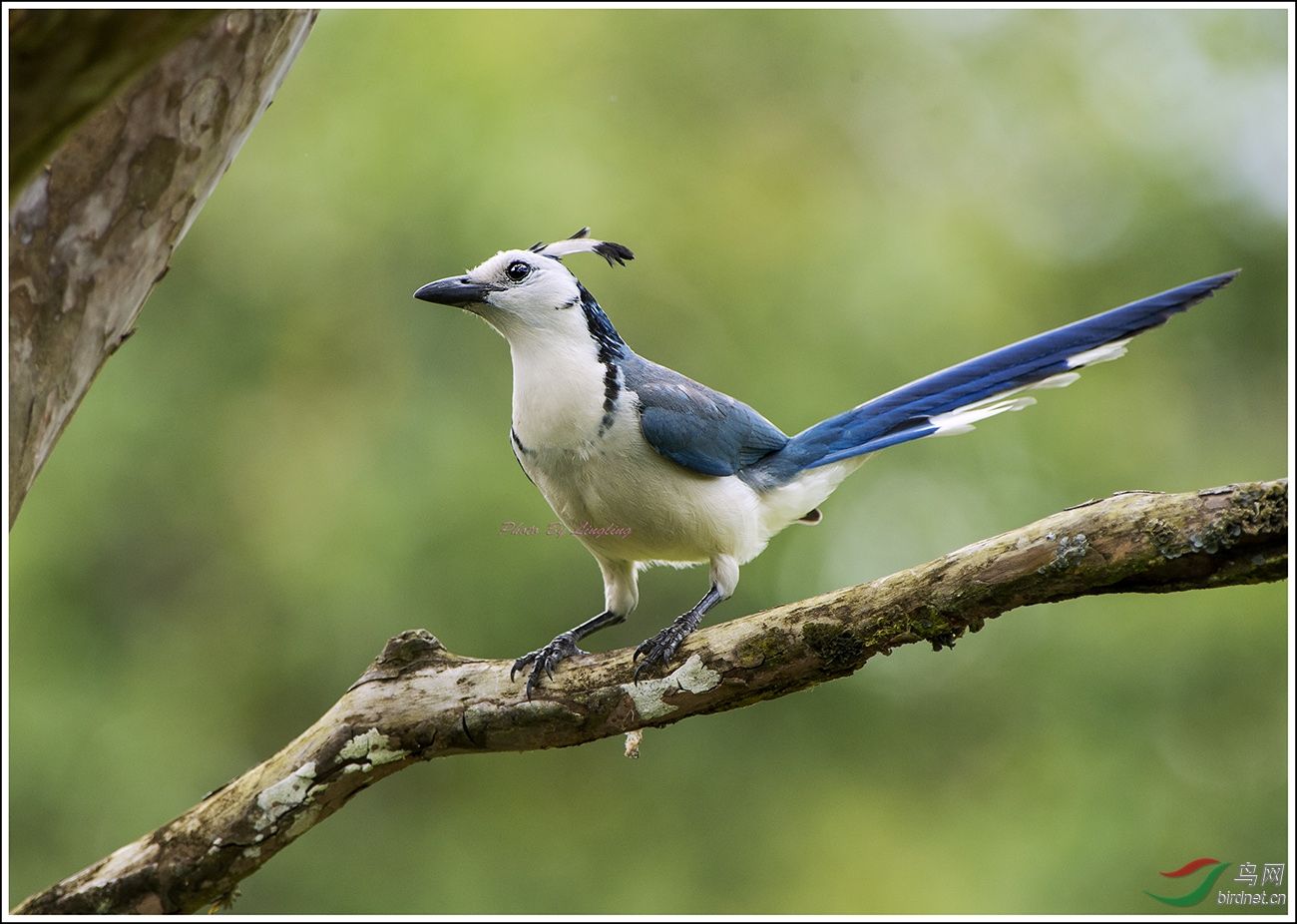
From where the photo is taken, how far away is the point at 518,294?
2865mm

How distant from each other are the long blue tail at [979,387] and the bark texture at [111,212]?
5.60 ft

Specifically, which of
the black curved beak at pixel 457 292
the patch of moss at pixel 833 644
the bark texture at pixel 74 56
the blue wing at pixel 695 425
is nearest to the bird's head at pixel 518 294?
the black curved beak at pixel 457 292

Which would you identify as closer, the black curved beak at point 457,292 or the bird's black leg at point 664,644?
the bird's black leg at point 664,644

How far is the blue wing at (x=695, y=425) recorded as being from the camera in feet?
9.08

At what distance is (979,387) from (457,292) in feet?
4.69

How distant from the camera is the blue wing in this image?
277 centimetres

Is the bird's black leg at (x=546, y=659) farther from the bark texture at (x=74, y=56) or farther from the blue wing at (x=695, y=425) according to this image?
the bark texture at (x=74, y=56)

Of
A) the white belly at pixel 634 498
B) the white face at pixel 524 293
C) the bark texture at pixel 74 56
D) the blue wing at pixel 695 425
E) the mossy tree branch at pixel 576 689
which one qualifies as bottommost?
the mossy tree branch at pixel 576 689

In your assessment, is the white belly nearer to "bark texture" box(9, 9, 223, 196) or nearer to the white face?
the white face

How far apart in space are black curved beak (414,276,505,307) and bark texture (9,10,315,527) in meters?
0.82

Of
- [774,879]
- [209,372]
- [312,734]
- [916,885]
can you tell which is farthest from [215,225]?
[916,885]

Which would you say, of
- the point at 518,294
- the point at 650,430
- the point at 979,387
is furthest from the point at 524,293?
the point at 979,387

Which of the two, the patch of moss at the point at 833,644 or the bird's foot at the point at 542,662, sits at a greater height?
the bird's foot at the point at 542,662

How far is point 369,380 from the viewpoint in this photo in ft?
17.9
